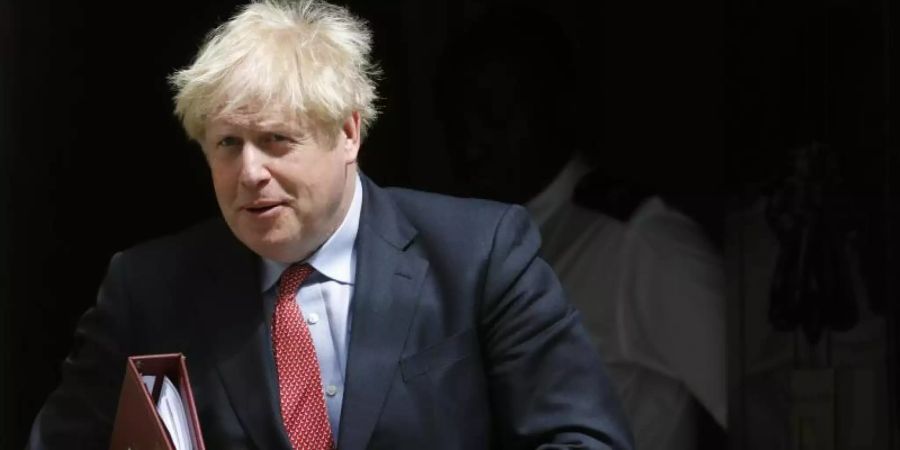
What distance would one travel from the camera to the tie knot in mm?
3398

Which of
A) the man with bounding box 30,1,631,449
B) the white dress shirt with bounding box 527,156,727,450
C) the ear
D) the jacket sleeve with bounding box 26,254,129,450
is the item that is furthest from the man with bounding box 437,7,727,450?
the jacket sleeve with bounding box 26,254,129,450

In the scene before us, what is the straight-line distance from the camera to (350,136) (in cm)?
336

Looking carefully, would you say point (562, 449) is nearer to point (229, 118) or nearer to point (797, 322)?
point (229, 118)

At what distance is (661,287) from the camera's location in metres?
4.93

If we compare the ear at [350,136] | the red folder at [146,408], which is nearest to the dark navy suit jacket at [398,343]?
the ear at [350,136]

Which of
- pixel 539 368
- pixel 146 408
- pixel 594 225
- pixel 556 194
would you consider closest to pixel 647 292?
pixel 594 225

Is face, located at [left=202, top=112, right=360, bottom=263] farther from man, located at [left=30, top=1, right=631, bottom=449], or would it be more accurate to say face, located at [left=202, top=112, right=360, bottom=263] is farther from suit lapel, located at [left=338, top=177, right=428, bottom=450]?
suit lapel, located at [left=338, top=177, right=428, bottom=450]

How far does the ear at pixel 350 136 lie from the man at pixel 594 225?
1504mm

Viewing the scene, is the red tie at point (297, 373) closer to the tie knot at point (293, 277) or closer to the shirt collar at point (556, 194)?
the tie knot at point (293, 277)

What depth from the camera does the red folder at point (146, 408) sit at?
2961 millimetres

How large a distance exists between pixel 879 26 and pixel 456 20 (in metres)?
1.11

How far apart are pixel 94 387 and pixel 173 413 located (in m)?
0.39

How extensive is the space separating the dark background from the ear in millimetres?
1509

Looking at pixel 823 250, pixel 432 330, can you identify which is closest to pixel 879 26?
pixel 823 250
